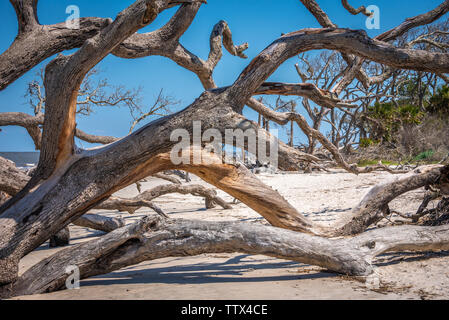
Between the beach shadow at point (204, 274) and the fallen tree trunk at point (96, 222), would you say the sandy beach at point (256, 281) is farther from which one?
the fallen tree trunk at point (96, 222)

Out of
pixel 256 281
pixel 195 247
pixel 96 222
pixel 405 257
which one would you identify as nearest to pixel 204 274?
pixel 195 247

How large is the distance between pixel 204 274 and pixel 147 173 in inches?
50.6

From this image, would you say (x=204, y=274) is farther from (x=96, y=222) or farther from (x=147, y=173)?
(x=96, y=222)

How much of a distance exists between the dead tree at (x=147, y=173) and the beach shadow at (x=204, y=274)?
214mm

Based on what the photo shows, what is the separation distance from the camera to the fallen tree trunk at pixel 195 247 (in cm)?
310

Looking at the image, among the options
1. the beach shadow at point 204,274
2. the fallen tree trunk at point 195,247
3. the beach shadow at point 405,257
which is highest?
the fallen tree trunk at point 195,247

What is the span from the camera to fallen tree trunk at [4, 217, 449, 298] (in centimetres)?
310

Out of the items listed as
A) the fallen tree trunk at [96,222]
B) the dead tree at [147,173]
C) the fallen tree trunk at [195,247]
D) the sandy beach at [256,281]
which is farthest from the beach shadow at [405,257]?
the fallen tree trunk at [96,222]

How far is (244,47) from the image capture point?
6719 mm

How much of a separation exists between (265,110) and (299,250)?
2146mm

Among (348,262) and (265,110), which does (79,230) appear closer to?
(265,110)

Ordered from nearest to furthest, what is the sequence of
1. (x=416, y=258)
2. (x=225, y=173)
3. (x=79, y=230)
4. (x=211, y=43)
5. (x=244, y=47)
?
(x=416, y=258)
(x=225, y=173)
(x=211, y=43)
(x=244, y=47)
(x=79, y=230)
